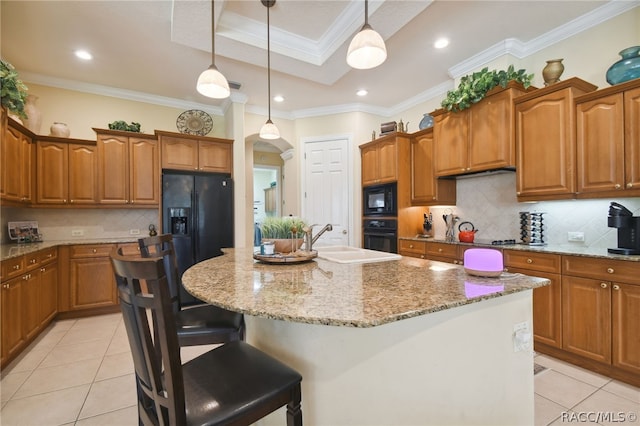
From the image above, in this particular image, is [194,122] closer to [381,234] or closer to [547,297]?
[381,234]

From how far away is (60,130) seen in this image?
140 inches

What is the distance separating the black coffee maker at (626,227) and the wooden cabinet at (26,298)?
15.3ft

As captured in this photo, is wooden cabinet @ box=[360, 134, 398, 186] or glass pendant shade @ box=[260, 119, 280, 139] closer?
glass pendant shade @ box=[260, 119, 280, 139]

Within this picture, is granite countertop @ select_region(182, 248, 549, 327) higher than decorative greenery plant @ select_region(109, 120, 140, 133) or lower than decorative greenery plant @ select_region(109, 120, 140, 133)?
lower

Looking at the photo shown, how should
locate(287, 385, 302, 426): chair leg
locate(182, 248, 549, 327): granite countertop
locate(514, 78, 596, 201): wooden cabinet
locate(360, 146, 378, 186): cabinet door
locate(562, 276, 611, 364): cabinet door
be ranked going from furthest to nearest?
locate(360, 146, 378, 186): cabinet door, locate(514, 78, 596, 201): wooden cabinet, locate(562, 276, 611, 364): cabinet door, locate(287, 385, 302, 426): chair leg, locate(182, 248, 549, 327): granite countertop

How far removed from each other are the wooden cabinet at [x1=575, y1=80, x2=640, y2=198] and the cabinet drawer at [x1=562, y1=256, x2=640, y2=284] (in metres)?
0.57

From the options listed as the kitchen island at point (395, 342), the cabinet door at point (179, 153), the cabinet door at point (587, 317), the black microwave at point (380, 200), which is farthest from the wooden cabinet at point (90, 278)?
the cabinet door at point (587, 317)

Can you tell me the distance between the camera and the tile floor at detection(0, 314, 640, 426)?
1.76 metres

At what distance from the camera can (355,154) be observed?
4.59 metres

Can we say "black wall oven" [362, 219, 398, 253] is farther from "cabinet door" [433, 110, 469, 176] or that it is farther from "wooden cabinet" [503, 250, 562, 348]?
"wooden cabinet" [503, 250, 562, 348]

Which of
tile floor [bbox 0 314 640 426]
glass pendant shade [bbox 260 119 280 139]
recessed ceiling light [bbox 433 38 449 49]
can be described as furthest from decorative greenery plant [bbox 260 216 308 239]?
recessed ceiling light [bbox 433 38 449 49]

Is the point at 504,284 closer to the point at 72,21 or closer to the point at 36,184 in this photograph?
the point at 72,21

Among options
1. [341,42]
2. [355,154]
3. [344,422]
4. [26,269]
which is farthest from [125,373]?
[355,154]

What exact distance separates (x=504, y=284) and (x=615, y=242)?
2061 millimetres
